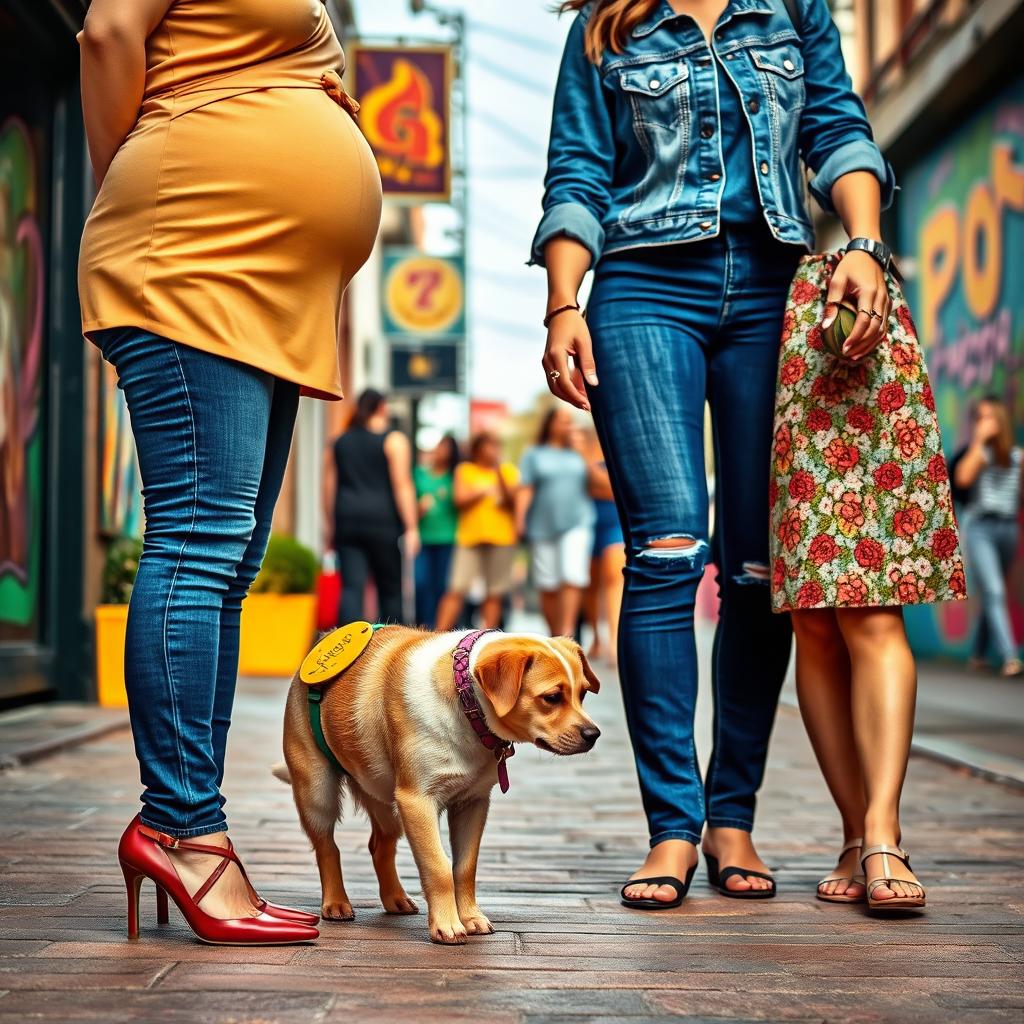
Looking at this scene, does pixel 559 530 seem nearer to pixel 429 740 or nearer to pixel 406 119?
pixel 406 119

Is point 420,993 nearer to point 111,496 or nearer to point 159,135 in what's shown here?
point 159,135

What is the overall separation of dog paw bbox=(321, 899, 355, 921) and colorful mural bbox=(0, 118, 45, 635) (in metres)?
4.48

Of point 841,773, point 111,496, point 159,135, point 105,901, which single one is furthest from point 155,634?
point 111,496

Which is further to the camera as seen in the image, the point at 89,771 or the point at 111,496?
the point at 111,496

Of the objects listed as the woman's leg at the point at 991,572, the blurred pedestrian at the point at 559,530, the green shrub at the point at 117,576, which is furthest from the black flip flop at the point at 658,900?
the woman's leg at the point at 991,572

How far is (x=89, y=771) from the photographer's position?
5.44 metres

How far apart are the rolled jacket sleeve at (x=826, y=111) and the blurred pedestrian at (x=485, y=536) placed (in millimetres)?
8907

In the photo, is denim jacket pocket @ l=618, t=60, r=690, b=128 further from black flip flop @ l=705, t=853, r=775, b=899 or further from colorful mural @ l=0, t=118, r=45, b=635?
colorful mural @ l=0, t=118, r=45, b=635

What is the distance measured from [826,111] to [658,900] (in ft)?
6.09

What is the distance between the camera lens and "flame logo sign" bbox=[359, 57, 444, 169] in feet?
52.1

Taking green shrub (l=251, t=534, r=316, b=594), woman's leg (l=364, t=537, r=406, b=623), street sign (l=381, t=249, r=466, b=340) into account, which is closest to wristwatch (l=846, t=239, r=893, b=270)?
woman's leg (l=364, t=537, r=406, b=623)

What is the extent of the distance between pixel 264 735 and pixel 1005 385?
8.63 m

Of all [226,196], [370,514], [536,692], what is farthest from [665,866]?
[370,514]

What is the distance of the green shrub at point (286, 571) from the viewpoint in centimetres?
1097
